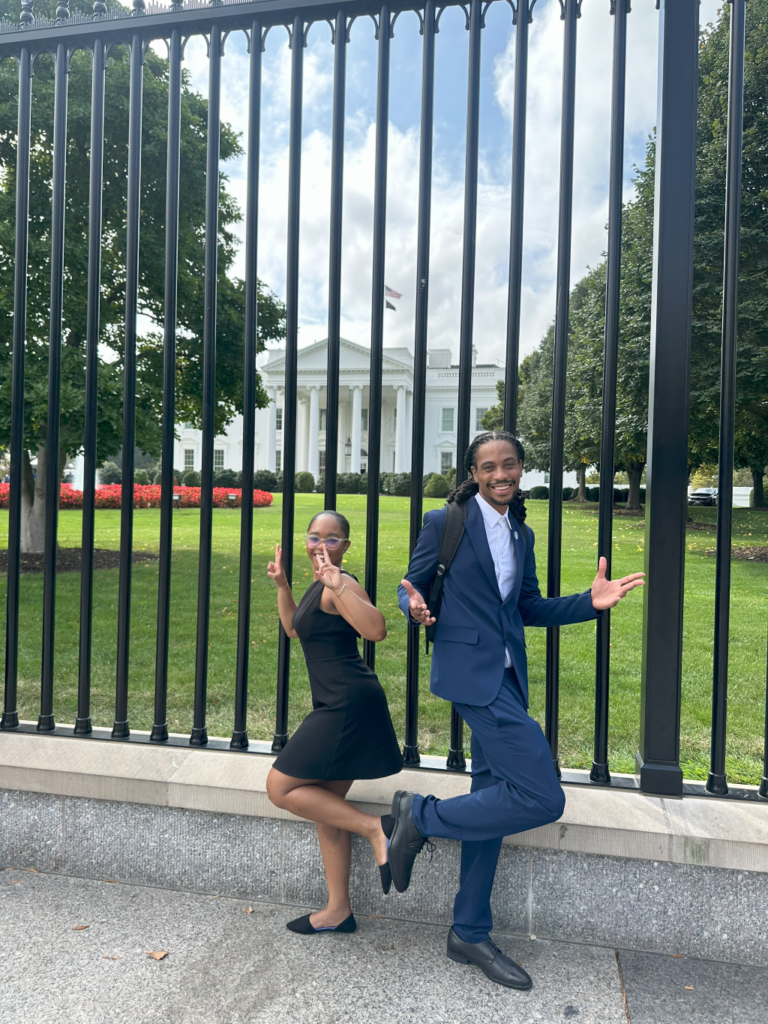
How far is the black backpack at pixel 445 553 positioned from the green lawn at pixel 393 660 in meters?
2.27

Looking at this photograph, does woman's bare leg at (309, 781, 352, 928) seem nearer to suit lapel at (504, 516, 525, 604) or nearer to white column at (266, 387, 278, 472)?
suit lapel at (504, 516, 525, 604)

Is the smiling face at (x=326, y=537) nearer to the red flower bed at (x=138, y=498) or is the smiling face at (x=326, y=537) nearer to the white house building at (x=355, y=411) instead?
the red flower bed at (x=138, y=498)

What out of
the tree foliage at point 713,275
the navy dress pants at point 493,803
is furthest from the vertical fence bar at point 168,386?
the tree foliage at point 713,275

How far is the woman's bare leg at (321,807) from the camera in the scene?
2598 millimetres

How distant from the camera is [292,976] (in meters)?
2.39

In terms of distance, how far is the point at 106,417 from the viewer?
10594 mm

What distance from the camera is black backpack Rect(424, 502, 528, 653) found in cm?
256

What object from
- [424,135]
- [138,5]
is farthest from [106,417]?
[424,135]

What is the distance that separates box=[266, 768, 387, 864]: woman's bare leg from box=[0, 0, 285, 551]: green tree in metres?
8.86

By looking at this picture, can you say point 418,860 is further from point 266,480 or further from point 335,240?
point 266,480

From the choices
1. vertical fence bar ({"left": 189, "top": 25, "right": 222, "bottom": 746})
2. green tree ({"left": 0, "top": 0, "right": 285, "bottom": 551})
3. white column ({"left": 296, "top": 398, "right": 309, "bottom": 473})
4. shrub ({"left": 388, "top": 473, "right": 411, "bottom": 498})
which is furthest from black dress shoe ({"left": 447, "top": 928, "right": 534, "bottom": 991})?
white column ({"left": 296, "top": 398, "right": 309, "bottom": 473})

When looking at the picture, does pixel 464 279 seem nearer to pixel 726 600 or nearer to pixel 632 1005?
pixel 726 600

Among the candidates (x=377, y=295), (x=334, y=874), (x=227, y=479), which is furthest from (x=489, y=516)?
(x=227, y=479)

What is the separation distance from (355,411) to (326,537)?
136ft
